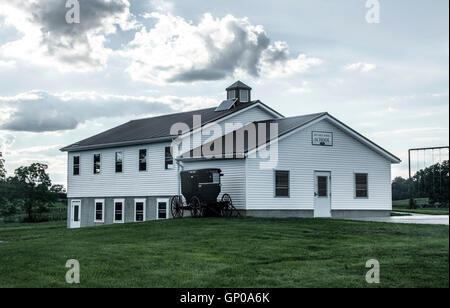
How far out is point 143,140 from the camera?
35.6 metres

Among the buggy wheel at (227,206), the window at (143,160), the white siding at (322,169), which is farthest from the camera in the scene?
the window at (143,160)

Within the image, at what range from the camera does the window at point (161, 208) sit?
34438 millimetres

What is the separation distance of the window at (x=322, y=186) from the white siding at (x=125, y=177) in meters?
7.38

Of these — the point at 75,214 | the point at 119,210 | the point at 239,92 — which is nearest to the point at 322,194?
the point at 239,92

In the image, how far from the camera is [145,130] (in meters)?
39.0

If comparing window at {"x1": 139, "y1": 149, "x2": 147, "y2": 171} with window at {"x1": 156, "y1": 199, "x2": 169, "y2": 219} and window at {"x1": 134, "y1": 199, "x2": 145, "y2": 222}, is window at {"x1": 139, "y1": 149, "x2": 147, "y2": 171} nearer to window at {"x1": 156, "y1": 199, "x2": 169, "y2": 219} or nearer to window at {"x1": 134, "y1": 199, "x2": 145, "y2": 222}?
window at {"x1": 134, "y1": 199, "x2": 145, "y2": 222}

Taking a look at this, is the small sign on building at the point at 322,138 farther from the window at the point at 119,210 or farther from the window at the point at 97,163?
the window at the point at 97,163

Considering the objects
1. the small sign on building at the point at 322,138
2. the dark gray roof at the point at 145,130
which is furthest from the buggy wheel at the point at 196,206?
the small sign on building at the point at 322,138

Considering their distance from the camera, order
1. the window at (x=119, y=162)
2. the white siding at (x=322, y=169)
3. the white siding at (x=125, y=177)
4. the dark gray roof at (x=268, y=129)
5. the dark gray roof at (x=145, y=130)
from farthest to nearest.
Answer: the window at (x=119, y=162)
the dark gray roof at (x=145, y=130)
the white siding at (x=125, y=177)
the dark gray roof at (x=268, y=129)
the white siding at (x=322, y=169)

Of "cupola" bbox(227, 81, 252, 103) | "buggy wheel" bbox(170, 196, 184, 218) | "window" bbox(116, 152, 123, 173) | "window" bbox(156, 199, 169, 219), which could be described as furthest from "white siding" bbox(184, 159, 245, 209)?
"window" bbox(116, 152, 123, 173)

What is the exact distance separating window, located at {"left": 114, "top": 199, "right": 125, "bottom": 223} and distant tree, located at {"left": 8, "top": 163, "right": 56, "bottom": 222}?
3476cm
